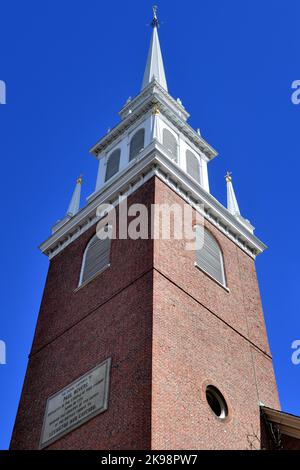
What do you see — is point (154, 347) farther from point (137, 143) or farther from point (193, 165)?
point (193, 165)

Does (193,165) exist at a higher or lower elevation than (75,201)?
higher

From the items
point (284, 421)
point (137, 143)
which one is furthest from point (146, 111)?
point (284, 421)

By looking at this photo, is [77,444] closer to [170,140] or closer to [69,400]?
[69,400]

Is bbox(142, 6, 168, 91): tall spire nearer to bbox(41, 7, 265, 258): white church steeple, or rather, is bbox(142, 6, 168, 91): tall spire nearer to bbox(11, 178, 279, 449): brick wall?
bbox(41, 7, 265, 258): white church steeple

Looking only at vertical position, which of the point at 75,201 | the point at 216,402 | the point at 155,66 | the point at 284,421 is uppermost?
the point at 155,66

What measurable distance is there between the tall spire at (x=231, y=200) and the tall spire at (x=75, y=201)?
6.09 meters

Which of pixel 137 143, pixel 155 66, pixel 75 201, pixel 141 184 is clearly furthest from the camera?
pixel 155 66

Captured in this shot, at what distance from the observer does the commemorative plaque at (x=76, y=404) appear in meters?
17.7

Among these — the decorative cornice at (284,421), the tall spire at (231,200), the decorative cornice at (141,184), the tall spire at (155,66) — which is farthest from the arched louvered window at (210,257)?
the tall spire at (155,66)

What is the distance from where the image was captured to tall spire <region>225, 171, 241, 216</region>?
27.3 meters

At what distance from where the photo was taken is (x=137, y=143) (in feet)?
90.1

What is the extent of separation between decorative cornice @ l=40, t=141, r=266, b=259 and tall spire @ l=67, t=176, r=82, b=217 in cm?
161

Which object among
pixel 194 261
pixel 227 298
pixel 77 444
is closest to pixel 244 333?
pixel 227 298

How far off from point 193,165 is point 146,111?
3037 mm
